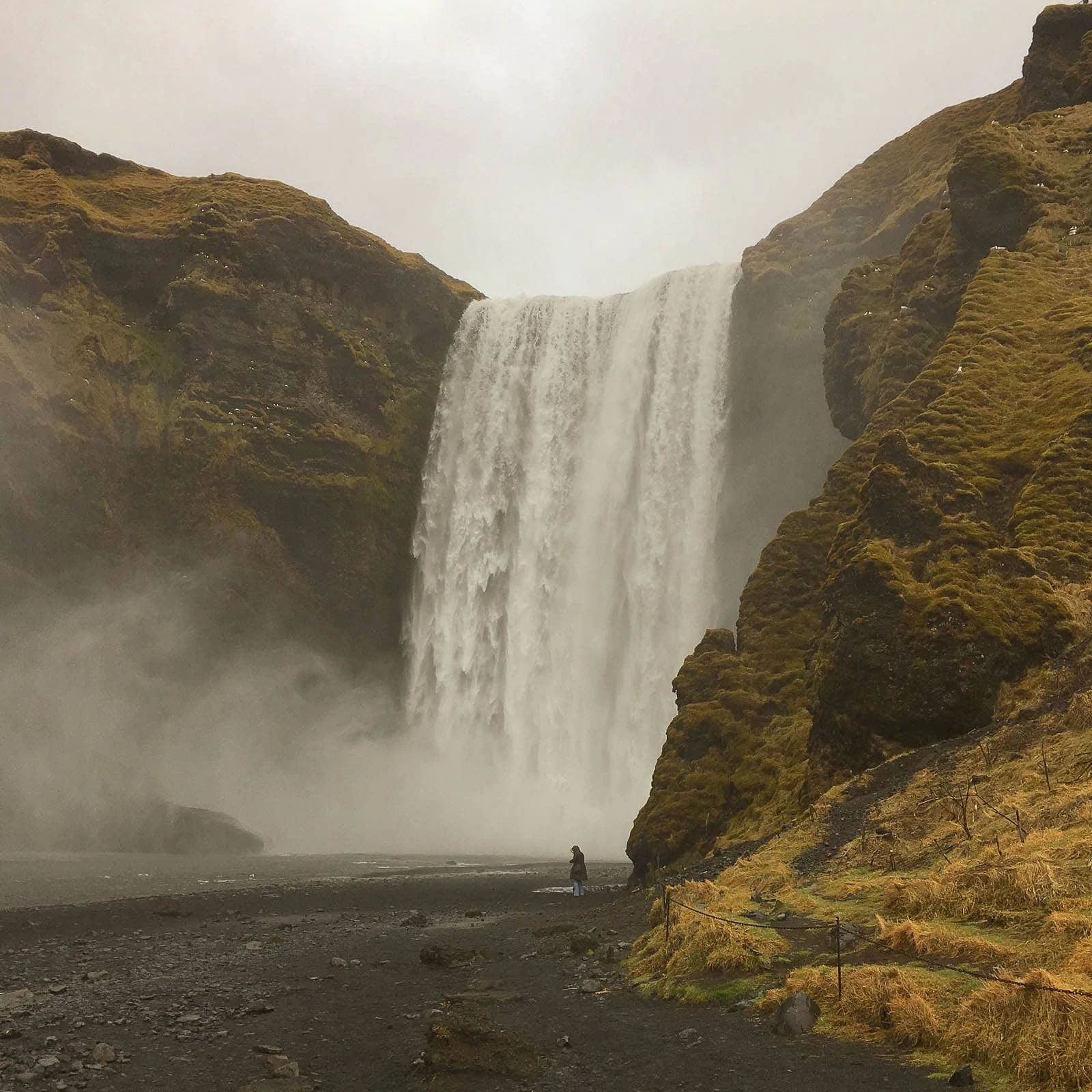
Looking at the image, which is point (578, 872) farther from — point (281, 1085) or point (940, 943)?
point (940, 943)

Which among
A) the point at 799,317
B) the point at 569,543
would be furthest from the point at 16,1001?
the point at 799,317

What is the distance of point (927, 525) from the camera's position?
1058 inches

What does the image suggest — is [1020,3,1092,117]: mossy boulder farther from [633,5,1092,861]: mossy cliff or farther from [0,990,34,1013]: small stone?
[0,990,34,1013]: small stone

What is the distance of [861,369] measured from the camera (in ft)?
145

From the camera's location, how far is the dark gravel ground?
11.2 metres

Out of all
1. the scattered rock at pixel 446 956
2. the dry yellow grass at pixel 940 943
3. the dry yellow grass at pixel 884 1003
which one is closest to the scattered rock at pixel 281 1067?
the dry yellow grass at pixel 884 1003

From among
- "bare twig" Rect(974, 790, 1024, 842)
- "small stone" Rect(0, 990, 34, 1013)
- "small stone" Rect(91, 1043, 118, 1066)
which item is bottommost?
"small stone" Rect(0, 990, 34, 1013)

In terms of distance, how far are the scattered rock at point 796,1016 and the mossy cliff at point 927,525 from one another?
486 inches

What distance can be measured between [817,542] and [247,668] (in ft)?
140

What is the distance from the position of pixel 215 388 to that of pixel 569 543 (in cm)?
2528

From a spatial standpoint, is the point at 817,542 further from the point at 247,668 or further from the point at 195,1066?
the point at 247,668

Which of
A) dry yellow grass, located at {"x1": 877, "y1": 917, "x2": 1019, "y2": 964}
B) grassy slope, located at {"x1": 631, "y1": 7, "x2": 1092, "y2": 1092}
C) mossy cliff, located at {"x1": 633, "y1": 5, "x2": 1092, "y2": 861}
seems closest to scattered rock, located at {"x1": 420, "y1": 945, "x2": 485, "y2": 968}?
grassy slope, located at {"x1": 631, "y1": 7, "x2": 1092, "y2": 1092}

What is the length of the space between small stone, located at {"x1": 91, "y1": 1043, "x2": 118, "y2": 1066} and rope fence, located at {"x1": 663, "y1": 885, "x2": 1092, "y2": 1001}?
7949 millimetres

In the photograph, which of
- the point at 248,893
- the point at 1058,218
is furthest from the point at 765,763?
the point at 1058,218
